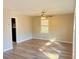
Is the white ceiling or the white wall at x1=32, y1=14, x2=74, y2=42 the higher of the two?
the white ceiling

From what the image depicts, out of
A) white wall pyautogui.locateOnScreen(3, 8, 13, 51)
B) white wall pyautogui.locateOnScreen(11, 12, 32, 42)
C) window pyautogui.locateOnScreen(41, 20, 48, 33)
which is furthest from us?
window pyautogui.locateOnScreen(41, 20, 48, 33)

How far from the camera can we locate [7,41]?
5703 millimetres

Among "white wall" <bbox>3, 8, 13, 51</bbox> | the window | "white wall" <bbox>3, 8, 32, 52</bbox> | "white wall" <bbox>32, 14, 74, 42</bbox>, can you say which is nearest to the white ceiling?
"white wall" <bbox>3, 8, 13, 51</bbox>

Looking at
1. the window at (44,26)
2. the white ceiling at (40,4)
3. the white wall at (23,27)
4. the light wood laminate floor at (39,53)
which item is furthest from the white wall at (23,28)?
the white ceiling at (40,4)

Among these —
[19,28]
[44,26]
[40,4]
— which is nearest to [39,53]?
[40,4]

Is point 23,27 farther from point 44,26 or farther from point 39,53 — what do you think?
point 39,53

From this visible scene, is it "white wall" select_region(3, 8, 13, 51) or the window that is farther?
the window

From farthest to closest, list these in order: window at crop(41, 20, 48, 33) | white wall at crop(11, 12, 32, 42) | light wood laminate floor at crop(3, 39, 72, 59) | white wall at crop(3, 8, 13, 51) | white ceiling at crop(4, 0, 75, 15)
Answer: window at crop(41, 20, 48, 33) < white wall at crop(11, 12, 32, 42) < white wall at crop(3, 8, 13, 51) < light wood laminate floor at crop(3, 39, 72, 59) < white ceiling at crop(4, 0, 75, 15)

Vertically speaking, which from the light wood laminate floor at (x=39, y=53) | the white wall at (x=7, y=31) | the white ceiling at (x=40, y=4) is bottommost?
the light wood laminate floor at (x=39, y=53)

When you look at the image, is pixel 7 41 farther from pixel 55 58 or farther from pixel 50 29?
pixel 50 29

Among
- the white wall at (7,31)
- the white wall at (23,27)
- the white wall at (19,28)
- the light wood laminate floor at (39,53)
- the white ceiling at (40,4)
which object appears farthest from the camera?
the white wall at (23,27)

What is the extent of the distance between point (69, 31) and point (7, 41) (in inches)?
189

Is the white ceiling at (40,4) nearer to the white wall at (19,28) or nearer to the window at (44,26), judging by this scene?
the white wall at (19,28)

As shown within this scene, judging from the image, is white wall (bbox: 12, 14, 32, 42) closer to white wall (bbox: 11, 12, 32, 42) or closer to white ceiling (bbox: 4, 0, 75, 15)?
white wall (bbox: 11, 12, 32, 42)
